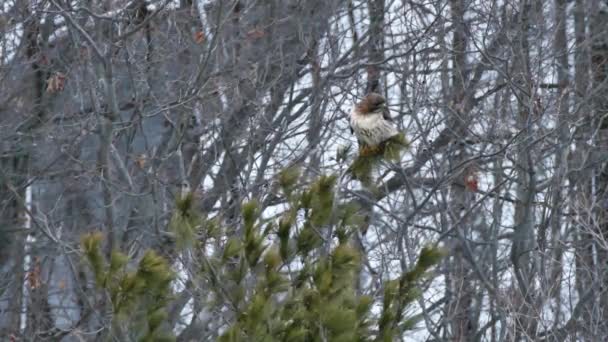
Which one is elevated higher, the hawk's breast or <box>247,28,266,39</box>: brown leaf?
<box>247,28,266,39</box>: brown leaf

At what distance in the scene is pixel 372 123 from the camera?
9.40 m

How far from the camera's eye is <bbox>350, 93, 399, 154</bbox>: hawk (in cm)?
877

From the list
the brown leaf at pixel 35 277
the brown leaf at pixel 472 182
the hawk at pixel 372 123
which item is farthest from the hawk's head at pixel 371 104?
the brown leaf at pixel 35 277

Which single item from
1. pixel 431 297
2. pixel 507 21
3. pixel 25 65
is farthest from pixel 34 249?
pixel 507 21

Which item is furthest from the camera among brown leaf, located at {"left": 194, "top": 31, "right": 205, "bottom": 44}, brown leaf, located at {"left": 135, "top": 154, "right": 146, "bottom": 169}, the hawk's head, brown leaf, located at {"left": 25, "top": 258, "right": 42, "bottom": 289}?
brown leaf, located at {"left": 25, "top": 258, "right": 42, "bottom": 289}

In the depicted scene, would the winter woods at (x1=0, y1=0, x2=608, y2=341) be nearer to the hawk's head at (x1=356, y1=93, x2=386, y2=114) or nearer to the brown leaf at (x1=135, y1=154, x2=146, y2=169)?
the brown leaf at (x1=135, y1=154, x2=146, y2=169)

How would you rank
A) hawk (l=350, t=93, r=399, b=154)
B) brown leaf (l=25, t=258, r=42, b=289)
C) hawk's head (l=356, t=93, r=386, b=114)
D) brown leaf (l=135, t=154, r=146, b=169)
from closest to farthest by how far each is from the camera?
1. hawk (l=350, t=93, r=399, b=154)
2. hawk's head (l=356, t=93, r=386, b=114)
3. brown leaf (l=135, t=154, r=146, b=169)
4. brown leaf (l=25, t=258, r=42, b=289)

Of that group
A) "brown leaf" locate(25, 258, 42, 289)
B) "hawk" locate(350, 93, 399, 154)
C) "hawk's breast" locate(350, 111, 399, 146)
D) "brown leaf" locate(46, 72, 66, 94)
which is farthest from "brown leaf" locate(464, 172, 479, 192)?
"brown leaf" locate(25, 258, 42, 289)

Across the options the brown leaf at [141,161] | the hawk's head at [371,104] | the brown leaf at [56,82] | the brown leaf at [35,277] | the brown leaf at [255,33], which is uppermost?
the brown leaf at [255,33]

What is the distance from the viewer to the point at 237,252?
6758 millimetres

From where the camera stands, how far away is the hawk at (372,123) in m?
8.77

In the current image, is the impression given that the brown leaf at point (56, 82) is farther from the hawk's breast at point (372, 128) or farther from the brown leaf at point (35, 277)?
the hawk's breast at point (372, 128)

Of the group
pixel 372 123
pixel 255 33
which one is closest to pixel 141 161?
pixel 255 33

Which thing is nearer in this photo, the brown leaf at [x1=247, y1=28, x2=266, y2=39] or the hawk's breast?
the hawk's breast
